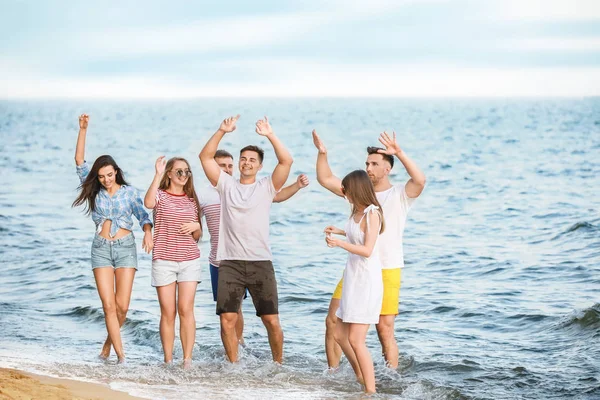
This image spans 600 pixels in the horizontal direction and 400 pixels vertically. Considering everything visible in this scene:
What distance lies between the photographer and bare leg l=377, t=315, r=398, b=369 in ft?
25.3

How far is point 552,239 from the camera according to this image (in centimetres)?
1736

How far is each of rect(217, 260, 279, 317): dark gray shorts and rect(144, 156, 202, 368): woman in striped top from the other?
29 cm

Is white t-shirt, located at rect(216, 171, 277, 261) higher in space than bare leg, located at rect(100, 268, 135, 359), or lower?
higher

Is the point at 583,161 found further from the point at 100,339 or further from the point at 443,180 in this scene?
the point at 100,339

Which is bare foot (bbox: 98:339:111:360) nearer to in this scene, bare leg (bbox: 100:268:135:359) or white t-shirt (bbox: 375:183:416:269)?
bare leg (bbox: 100:268:135:359)

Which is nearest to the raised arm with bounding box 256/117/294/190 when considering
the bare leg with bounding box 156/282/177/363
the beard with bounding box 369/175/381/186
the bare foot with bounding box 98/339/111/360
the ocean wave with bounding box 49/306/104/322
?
the beard with bounding box 369/175/381/186

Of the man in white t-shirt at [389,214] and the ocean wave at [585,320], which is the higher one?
the man in white t-shirt at [389,214]

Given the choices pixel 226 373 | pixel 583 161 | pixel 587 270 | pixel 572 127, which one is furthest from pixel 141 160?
pixel 572 127

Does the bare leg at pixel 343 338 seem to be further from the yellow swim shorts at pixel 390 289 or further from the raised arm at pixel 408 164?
the raised arm at pixel 408 164

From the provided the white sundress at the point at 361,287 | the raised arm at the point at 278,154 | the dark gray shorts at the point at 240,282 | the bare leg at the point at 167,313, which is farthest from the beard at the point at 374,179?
the bare leg at the point at 167,313

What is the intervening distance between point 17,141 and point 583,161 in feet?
119

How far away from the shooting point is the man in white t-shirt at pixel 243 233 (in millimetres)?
7969

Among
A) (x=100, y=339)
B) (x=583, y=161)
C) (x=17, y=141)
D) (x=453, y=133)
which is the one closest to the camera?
(x=100, y=339)

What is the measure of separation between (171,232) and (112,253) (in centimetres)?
59
